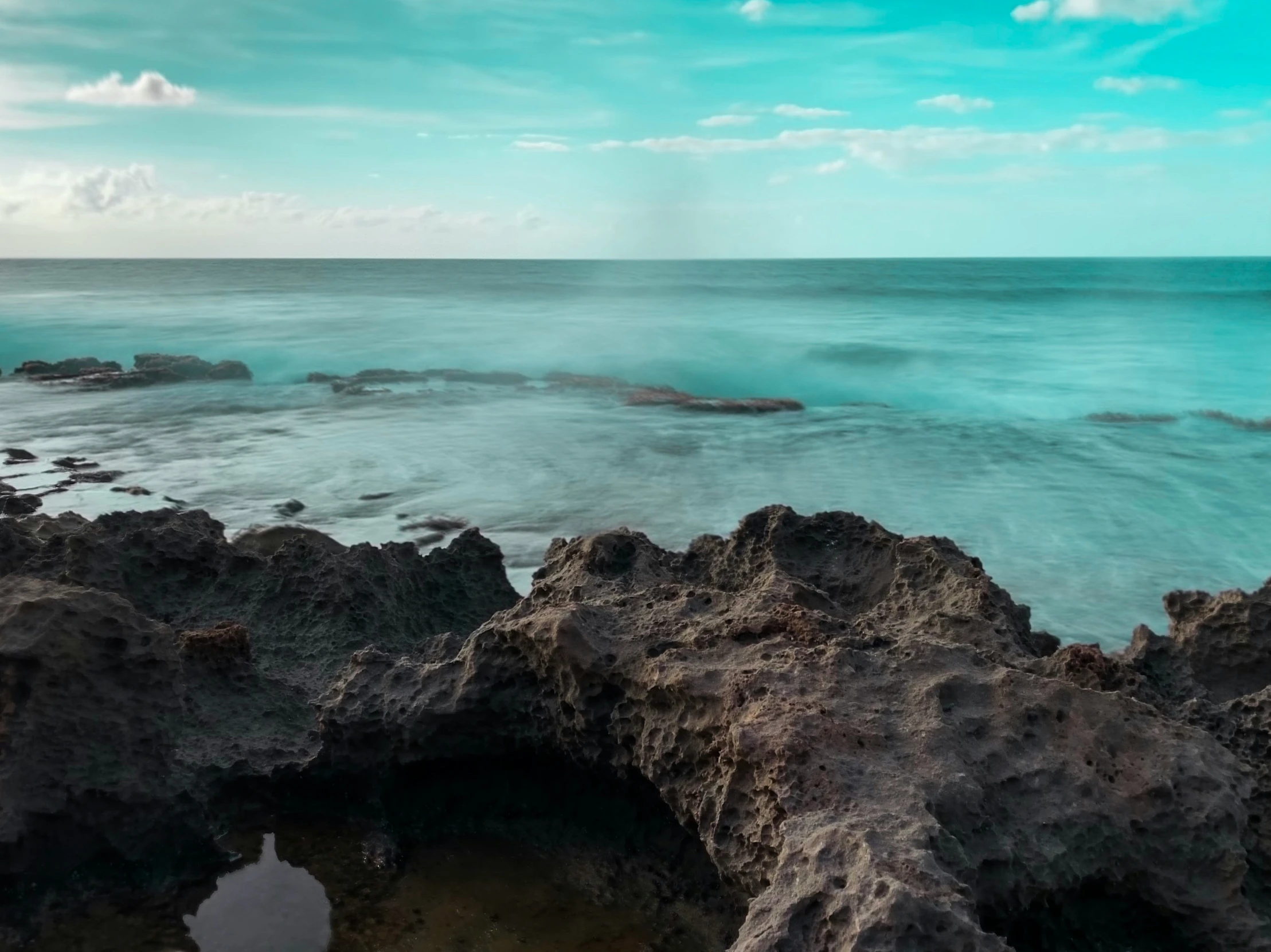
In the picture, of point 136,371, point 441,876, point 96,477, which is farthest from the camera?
point 136,371

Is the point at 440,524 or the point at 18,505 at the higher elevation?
the point at 18,505

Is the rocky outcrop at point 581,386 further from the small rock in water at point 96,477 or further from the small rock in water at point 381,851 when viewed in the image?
the small rock in water at point 381,851

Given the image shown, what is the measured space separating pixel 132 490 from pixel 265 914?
7216 mm

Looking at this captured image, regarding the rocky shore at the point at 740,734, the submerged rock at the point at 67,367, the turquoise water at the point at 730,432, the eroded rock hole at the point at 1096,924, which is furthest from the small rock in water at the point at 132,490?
the submerged rock at the point at 67,367

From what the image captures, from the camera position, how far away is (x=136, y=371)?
58.0 feet

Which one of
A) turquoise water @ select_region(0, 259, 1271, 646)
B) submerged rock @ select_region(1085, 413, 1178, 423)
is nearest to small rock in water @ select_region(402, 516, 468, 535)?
turquoise water @ select_region(0, 259, 1271, 646)

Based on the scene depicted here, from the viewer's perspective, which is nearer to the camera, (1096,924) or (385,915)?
(1096,924)

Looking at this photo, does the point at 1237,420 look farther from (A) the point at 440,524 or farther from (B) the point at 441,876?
(B) the point at 441,876

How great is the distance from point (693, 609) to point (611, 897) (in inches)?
33.2

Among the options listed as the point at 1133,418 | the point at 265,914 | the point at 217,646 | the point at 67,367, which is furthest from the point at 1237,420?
the point at 67,367

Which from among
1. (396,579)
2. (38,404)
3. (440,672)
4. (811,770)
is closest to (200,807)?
(440,672)

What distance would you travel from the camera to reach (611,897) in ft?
9.08

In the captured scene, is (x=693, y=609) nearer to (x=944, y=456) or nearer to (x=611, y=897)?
(x=611, y=897)

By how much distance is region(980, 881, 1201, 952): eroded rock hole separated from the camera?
2283mm
